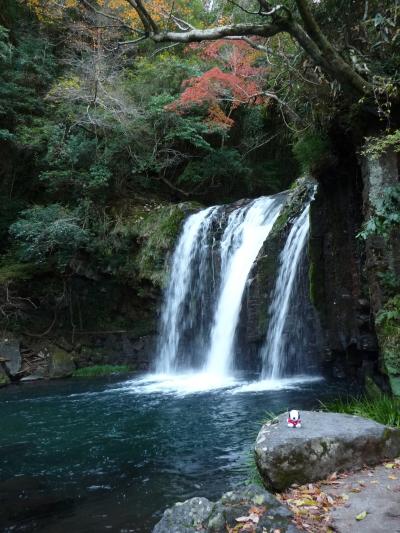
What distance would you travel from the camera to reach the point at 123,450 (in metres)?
6.79

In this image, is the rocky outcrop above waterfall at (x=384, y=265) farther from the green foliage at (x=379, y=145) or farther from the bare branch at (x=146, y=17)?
the bare branch at (x=146, y=17)

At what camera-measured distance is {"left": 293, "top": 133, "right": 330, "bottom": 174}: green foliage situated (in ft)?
30.0

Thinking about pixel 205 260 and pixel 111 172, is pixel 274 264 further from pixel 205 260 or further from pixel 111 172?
pixel 111 172

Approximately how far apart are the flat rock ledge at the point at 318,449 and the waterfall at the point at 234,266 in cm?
778

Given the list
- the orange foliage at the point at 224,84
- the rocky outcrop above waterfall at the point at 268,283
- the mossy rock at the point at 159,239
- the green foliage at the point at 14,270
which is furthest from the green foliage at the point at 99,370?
the orange foliage at the point at 224,84

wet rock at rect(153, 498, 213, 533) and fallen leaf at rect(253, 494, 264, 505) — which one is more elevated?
fallen leaf at rect(253, 494, 264, 505)

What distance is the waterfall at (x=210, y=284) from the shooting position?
12594 millimetres

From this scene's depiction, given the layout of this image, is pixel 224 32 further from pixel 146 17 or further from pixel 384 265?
pixel 384 265

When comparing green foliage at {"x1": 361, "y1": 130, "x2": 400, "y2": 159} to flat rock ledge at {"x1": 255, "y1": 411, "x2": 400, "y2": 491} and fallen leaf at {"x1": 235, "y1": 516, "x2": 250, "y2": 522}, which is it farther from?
fallen leaf at {"x1": 235, "y1": 516, "x2": 250, "y2": 522}

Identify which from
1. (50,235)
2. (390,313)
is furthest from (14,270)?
(390,313)

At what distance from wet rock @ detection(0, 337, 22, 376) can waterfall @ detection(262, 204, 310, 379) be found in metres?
7.67

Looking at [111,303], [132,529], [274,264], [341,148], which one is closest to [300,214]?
[274,264]

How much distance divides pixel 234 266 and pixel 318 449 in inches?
353

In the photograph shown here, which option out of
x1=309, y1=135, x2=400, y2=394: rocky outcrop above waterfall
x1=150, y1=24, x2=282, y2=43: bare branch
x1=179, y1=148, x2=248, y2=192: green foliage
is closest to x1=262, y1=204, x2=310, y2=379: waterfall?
x1=309, y1=135, x2=400, y2=394: rocky outcrop above waterfall
